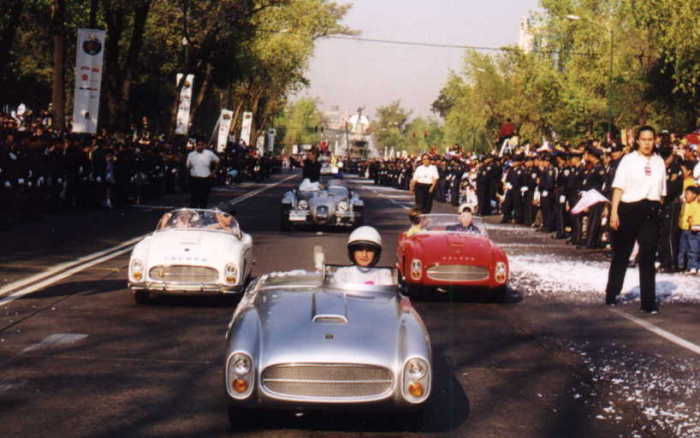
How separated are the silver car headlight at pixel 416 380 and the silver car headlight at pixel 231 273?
6022 millimetres

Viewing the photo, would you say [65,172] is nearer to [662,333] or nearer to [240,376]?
[662,333]

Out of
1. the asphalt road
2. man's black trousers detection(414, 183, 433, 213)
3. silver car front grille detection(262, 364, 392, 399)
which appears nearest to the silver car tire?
the asphalt road

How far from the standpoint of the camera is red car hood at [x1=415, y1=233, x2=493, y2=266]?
13.9 meters

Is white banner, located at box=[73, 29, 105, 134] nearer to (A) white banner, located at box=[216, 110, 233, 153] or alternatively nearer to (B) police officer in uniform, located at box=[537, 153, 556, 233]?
(B) police officer in uniform, located at box=[537, 153, 556, 233]

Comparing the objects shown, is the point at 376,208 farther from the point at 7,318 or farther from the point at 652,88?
the point at 7,318

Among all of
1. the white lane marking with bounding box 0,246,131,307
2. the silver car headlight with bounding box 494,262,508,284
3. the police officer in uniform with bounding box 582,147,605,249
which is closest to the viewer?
the white lane marking with bounding box 0,246,131,307

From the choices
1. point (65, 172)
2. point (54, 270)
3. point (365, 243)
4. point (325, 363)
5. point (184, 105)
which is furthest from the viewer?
point (184, 105)

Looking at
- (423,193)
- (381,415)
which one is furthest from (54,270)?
(423,193)

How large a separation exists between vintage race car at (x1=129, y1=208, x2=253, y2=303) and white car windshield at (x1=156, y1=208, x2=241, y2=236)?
0.40 meters

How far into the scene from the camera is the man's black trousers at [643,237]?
42.9ft

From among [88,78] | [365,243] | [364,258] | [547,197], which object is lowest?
[547,197]

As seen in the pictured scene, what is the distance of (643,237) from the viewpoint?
1310 centimetres

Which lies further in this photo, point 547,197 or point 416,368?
point 547,197

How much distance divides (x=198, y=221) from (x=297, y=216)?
11442mm
